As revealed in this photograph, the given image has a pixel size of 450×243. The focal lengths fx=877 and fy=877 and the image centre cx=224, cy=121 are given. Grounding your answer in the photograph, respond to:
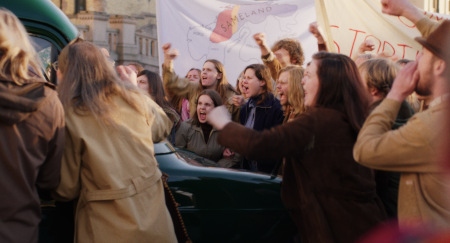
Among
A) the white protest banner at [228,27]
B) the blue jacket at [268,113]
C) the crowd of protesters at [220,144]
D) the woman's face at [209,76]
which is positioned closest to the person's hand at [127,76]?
the crowd of protesters at [220,144]

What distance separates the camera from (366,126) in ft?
13.3

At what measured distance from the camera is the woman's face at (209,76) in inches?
315

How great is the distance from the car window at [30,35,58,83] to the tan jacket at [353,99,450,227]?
7.61 feet

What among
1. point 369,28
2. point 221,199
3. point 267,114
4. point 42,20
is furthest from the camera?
point 369,28

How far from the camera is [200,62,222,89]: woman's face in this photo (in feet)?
26.2

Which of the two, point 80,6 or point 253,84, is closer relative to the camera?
point 253,84

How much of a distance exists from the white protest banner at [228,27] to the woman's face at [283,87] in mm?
2862

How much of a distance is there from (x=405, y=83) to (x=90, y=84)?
1.54m

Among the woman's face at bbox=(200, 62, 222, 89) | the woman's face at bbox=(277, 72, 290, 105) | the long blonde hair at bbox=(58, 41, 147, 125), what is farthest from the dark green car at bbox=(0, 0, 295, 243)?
the woman's face at bbox=(200, 62, 222, 89)

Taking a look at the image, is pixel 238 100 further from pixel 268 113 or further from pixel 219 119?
pixel 219 119

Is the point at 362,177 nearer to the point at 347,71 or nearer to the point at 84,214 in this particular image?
the point at 347,71

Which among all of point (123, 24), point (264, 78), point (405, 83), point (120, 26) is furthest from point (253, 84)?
point (123, 24)

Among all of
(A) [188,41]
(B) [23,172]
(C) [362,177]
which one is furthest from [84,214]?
(A) [188,41]

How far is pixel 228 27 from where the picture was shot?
9.65 metres
